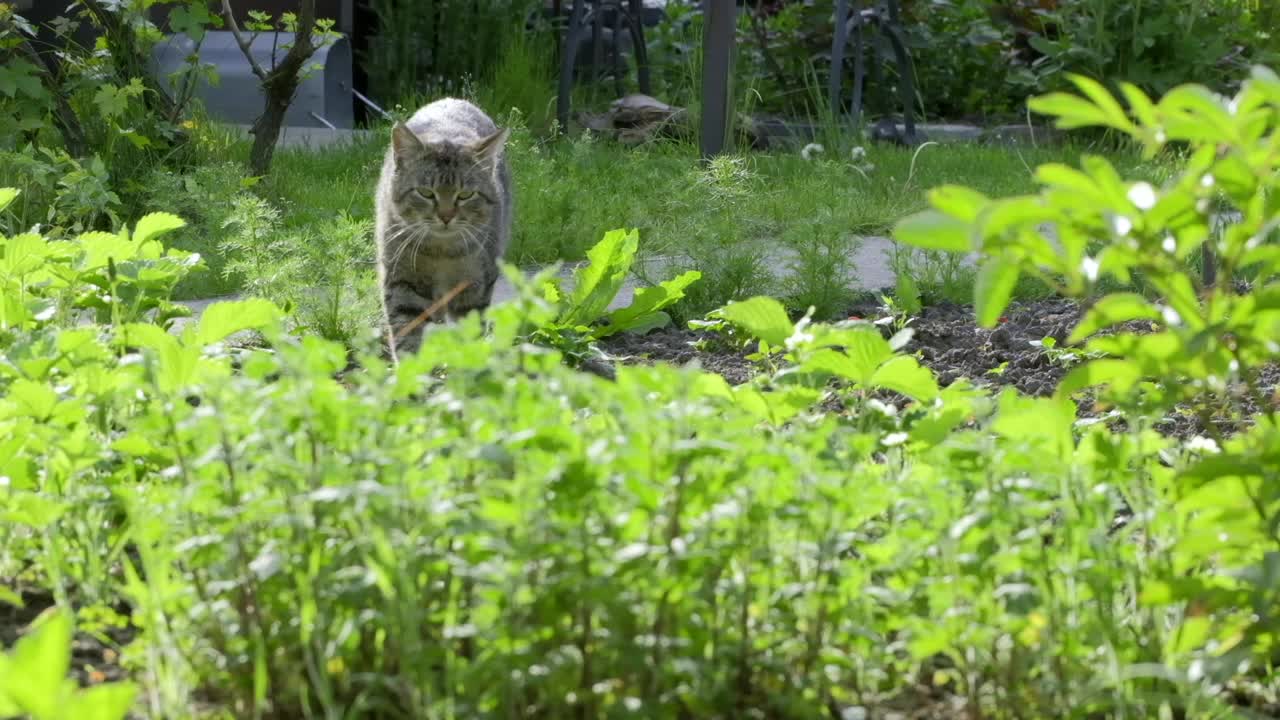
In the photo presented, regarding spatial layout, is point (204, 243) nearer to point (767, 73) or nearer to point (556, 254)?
point (556, 254)

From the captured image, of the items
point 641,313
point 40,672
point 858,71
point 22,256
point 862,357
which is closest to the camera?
point 40,672

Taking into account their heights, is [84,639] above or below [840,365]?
below

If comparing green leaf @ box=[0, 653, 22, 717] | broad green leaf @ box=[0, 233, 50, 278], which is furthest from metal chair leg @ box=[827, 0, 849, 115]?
green leaf @ box=[0, 653, 22, 717]

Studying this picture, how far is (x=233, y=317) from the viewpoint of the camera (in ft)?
8.93

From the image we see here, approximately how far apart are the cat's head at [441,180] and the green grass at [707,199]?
47 centimetres

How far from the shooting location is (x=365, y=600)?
170cm

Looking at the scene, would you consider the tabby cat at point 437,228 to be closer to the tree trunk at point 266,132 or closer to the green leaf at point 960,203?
the tree trunk at point 266,132

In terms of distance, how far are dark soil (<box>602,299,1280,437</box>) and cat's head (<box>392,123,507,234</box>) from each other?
694 millimetres

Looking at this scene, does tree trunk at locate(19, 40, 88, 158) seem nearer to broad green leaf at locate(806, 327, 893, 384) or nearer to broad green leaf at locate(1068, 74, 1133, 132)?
broad green leaf at locate(806, 327, 893, 384)

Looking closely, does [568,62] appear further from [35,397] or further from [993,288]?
[993,288]

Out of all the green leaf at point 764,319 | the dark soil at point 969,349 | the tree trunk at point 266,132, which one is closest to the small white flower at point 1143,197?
the green leaf at point 764,319

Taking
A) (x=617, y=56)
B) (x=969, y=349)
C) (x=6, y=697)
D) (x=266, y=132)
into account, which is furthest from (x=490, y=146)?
(x=617, y=56)

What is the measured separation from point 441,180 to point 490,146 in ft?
0.69

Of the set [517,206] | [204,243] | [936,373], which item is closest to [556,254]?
[517,206]
